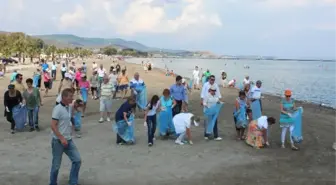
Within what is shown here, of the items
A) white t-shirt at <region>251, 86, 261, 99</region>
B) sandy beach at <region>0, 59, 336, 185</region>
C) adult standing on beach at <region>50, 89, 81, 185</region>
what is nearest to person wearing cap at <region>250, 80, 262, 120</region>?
white t-shirt at <region>251, 86, 261, 99</region>

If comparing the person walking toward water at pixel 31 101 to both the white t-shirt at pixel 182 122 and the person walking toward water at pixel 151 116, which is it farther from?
the white t-shirt at pixel 182 122

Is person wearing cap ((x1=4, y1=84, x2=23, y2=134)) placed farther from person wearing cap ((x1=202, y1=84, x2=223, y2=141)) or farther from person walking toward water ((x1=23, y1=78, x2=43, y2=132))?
person wearing cap ((x1=202, y1=84, x2=223, y2=141))

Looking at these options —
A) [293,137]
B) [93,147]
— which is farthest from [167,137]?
[293,137]

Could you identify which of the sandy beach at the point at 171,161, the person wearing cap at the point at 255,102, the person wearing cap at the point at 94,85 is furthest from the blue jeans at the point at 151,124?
the person wearing cap at the point at 94,85

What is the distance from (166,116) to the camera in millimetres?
11906

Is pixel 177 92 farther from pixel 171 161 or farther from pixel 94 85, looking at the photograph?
pixel 94 85

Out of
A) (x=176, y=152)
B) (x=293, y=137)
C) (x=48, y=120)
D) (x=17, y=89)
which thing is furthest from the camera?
(x=48, y=120)

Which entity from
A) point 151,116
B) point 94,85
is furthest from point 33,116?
point 94,85

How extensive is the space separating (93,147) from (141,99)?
5978mm

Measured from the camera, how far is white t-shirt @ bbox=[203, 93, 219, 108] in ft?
38.8

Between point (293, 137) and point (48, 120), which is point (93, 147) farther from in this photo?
point (293, 137)

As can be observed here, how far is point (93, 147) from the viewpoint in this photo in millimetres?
10828

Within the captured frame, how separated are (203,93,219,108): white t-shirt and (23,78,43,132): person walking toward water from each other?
17.2 feet

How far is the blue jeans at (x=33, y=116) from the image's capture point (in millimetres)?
12484
